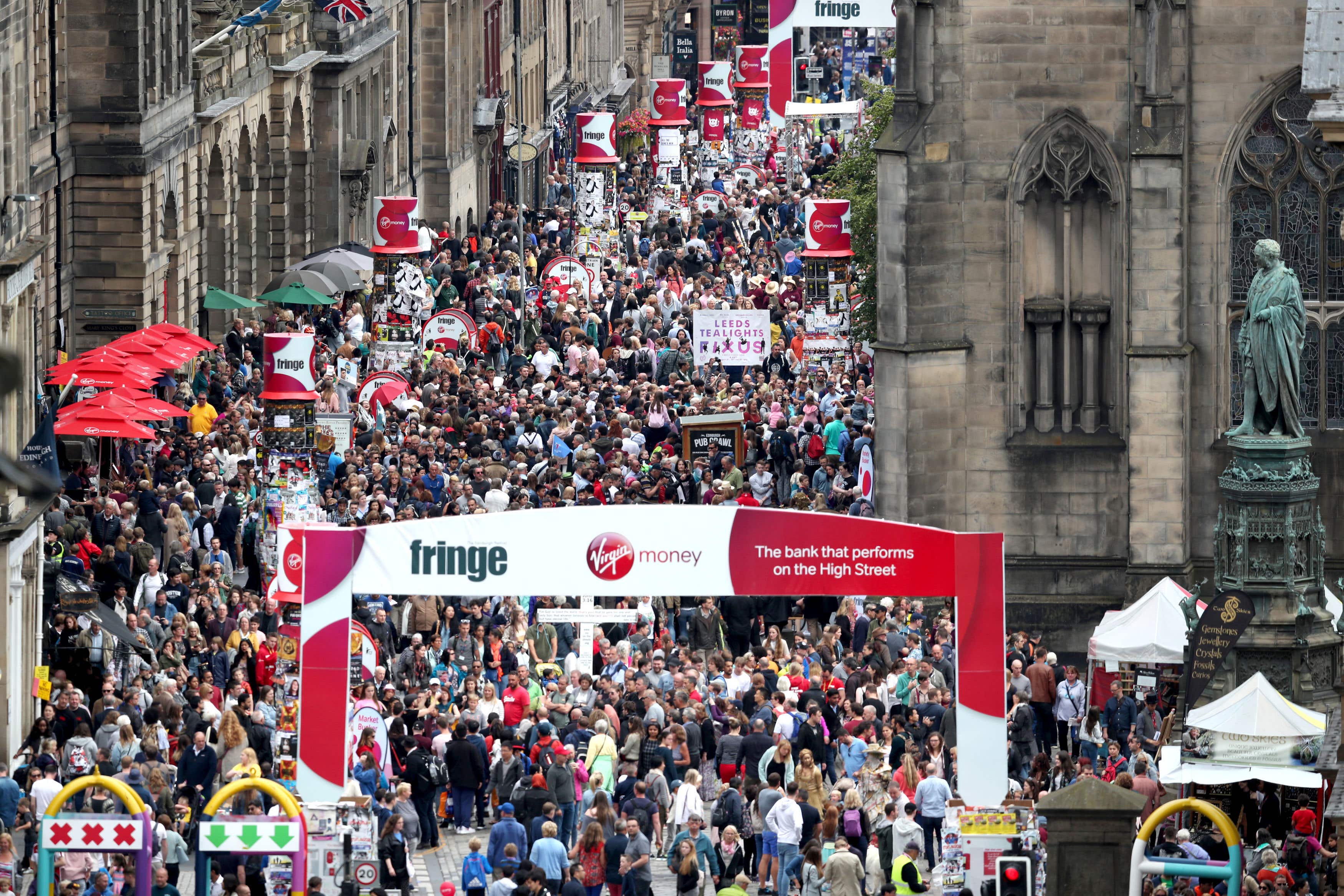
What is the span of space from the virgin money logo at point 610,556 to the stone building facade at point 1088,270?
11.2 m

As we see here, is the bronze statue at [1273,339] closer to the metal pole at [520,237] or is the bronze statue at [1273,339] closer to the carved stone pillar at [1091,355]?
the carved stone pillar at [1091,355]

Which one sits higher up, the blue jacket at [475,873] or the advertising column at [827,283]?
the advertising column at [827,283]

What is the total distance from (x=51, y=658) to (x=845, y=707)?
865 cm

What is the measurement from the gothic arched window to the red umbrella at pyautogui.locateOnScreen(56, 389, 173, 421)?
12921mm

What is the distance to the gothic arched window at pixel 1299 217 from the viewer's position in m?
36.1

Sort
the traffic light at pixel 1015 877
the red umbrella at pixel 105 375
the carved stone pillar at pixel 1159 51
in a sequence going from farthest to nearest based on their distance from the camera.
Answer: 1. the red umbrella at pixel 105 375
2. the carved stone pillar at pixel 1159 51
3. the traffic light at pixel 1015 877

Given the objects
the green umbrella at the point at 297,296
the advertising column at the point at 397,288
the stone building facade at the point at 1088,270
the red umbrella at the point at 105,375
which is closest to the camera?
the stone building facade at the point at 1088,270

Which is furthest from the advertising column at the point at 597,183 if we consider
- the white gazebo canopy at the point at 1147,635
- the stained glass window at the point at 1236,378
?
the white gazebo canopy at the point at 1147,635

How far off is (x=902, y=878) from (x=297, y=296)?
29.5 m

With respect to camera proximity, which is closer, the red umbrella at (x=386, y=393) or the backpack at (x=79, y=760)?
the backpack at (x=79, y=760)

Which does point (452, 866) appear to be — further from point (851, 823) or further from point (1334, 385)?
point (1334, 385)

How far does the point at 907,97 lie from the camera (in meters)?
36.6

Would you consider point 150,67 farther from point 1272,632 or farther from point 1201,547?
point 1272,632

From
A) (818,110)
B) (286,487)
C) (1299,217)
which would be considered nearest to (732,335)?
(286,487)
